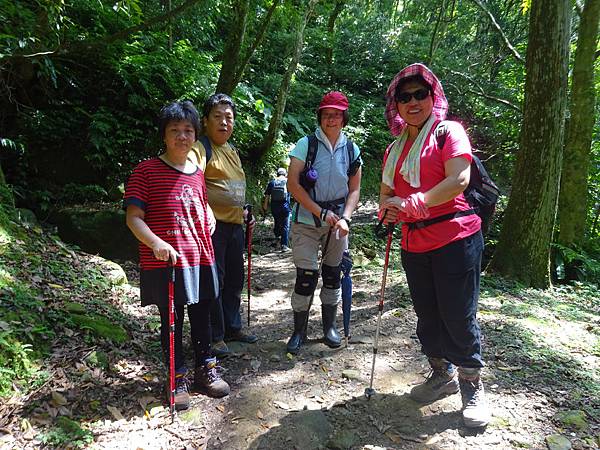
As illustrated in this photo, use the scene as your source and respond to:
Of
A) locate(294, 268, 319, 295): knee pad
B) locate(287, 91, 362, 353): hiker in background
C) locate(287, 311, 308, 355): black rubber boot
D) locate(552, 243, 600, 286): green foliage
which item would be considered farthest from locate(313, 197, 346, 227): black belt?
locate(552, 243, 600, 286): green foliage

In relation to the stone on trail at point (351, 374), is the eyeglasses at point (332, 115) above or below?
above

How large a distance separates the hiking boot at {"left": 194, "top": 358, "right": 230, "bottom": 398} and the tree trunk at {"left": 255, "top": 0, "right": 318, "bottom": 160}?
31.5 feet

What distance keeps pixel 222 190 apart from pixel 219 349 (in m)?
1.54

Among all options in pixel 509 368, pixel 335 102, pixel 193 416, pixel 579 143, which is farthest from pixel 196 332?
pixel 579 143

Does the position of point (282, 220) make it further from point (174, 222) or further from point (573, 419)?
point (573, 419)

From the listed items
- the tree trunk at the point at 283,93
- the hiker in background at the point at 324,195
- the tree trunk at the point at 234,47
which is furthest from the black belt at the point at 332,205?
the tree trunk at the point at 283,93

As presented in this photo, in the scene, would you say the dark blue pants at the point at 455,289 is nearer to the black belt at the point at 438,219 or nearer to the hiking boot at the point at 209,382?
the black belt at the point at 438,219

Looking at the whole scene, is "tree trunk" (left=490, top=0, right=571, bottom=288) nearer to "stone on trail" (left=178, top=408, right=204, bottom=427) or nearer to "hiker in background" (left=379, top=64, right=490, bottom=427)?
"hiker in background" (left=379, top=64, right=490, bottom=427)

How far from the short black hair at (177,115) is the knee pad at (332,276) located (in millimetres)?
1852

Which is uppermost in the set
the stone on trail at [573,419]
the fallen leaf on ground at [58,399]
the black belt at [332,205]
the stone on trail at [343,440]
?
the black belt at [332,205]

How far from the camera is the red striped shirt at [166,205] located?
2.93m

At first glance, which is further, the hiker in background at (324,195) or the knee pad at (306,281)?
the knee pad at (306,281)

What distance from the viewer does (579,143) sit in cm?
909

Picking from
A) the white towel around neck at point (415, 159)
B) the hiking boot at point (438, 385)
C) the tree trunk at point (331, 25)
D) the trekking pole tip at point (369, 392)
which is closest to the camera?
the white towel around neck at point (415, 159)
